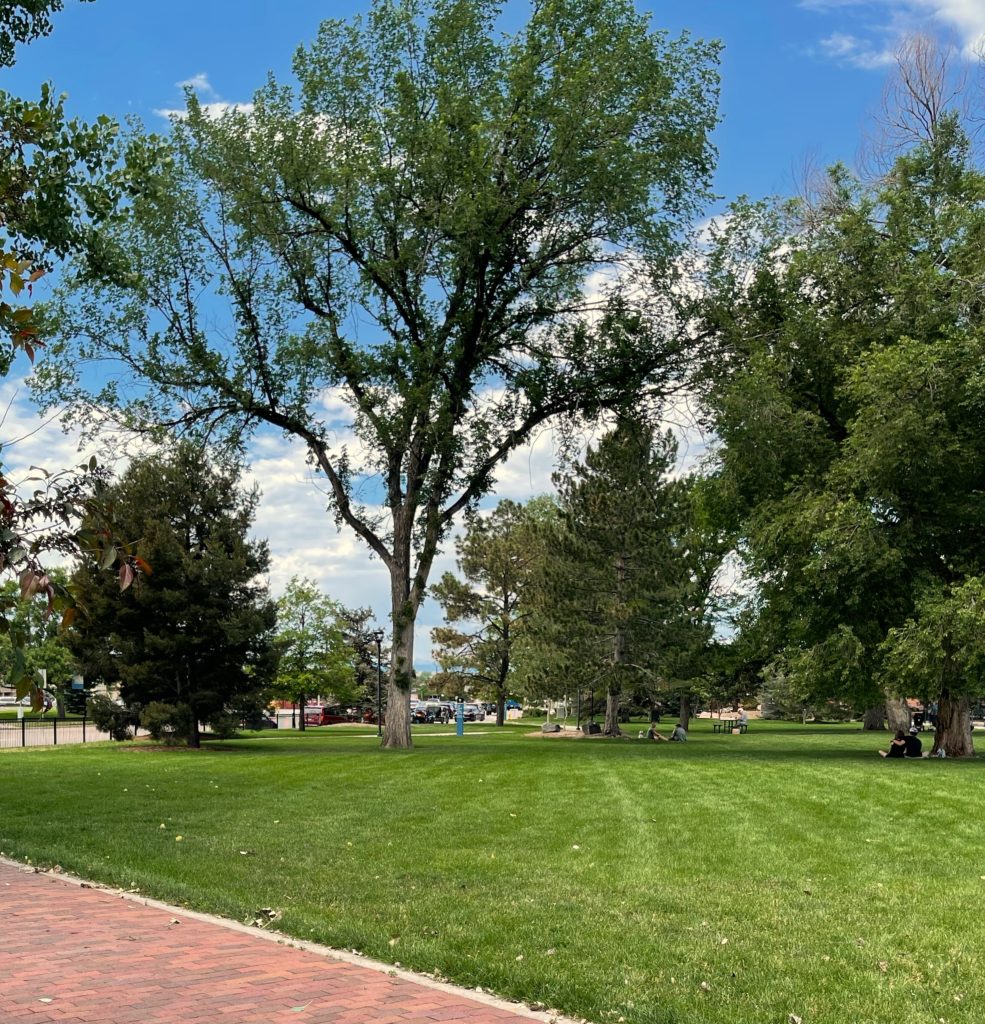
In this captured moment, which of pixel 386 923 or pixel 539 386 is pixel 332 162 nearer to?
pixel 539 386

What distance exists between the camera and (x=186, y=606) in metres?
31.6

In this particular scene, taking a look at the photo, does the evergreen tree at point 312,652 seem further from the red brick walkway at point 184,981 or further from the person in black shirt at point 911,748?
the red brick walkway at point 184,981

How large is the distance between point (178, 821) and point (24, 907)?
519 centimetres

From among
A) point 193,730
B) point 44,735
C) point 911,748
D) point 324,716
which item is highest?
point 193,730

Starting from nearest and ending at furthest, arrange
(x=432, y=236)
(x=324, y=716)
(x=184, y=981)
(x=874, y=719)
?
(x=184, y=981) < (x=432, y=236) < (x=874, y=719) < (x=324, y=716)

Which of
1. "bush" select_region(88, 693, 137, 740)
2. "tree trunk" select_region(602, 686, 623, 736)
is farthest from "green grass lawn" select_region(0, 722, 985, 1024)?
"tree trunk" select_region(602, 686, 623, 736)

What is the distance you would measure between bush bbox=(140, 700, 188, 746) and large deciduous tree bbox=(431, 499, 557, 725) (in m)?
35.7

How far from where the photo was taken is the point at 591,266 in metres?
29.0

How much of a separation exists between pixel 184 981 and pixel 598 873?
14.3 feet

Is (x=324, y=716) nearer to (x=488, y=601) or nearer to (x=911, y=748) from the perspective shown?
(x=488, y=601)

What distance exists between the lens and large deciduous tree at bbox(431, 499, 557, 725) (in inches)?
2621

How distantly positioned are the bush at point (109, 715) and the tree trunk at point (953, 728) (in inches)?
932

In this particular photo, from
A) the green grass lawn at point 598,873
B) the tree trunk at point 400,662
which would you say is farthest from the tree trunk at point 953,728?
the tree trunk at point 400,662

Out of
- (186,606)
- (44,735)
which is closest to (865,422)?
(186,606)
